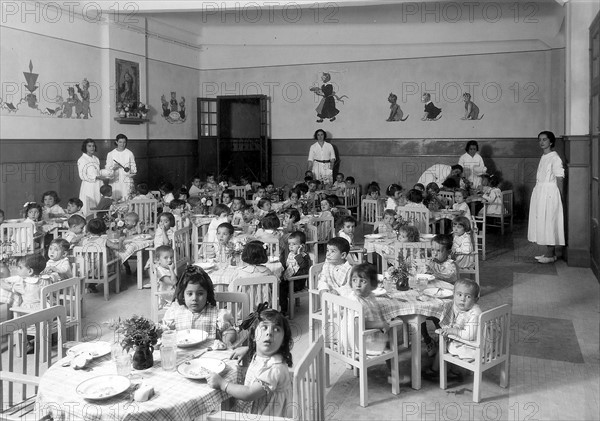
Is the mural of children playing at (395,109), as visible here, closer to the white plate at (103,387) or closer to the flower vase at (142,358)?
the flower vase at (142,358)

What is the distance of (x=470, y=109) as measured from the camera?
1436 centimetres

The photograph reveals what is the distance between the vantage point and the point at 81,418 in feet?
10.0

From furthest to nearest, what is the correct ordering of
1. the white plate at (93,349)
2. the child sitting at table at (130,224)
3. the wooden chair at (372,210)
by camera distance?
the wooden chair at (372,210) → the child sitting at table at (130,224) → the white plate at (93,349)

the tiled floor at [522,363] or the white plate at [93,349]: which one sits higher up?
the white plate at [93,349]

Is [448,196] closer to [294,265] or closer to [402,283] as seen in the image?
[294,265]

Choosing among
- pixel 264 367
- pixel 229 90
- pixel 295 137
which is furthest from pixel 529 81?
pixel 264 367

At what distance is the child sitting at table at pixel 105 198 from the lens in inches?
425

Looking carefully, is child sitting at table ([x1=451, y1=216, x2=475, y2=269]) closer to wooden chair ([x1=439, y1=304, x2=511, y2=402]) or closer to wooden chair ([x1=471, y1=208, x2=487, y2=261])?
wooden chair ([x1=471, y1=208, x2=487, y2=261])

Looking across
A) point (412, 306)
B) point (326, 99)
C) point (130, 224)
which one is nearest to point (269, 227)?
point (130, 224)

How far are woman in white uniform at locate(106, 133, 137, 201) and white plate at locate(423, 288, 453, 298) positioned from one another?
8.03m

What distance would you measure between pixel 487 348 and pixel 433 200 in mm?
5827

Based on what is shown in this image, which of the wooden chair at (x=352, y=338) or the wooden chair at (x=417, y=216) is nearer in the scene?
the wooden chair at (x=352, y=338)

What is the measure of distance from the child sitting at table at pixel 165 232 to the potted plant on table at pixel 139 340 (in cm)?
424

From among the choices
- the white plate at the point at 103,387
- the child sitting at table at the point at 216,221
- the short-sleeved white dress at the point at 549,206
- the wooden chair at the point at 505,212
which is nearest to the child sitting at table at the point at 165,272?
the child sitting at table at the point at 216,221
